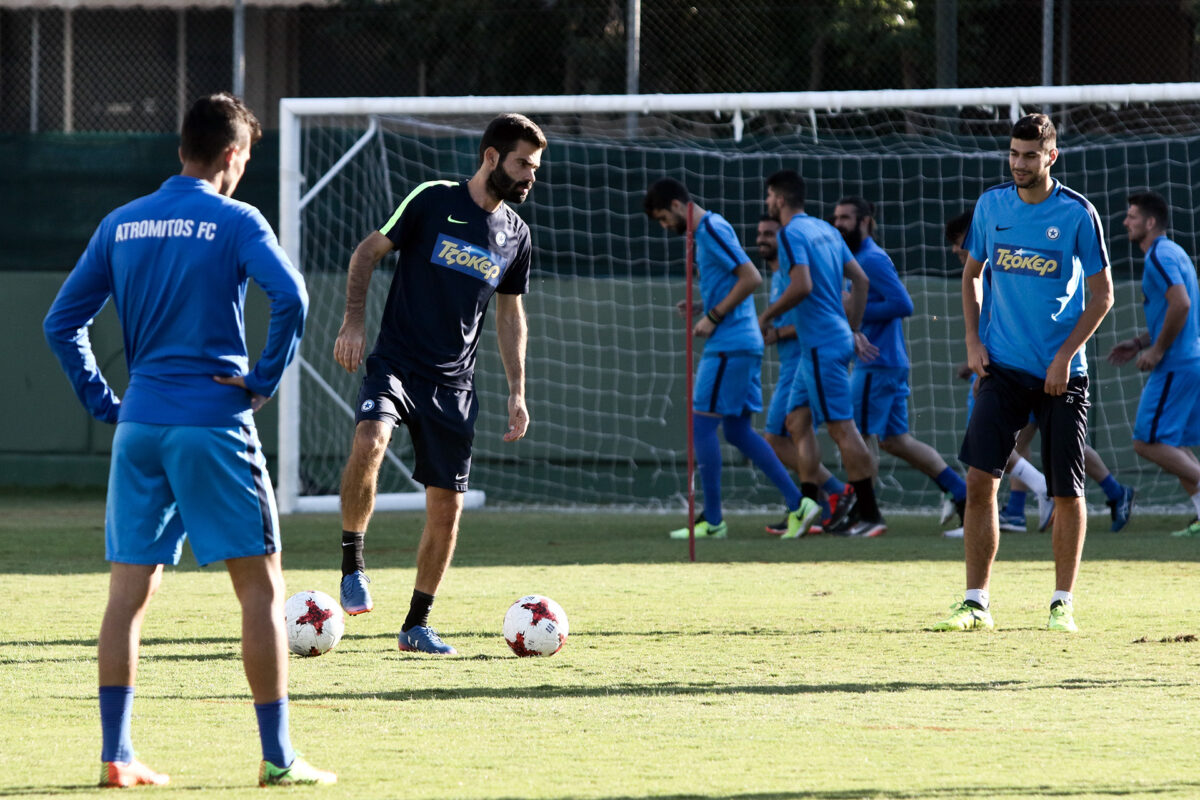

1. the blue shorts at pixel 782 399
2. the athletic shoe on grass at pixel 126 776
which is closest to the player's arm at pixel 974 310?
the athletic shoe on grass at pixel 126 776

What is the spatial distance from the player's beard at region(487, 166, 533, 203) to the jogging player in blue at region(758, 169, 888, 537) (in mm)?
4587

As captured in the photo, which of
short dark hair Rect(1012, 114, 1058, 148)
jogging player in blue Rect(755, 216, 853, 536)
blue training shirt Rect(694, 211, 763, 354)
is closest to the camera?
short dark hair Rect(1012, 114, 1058, 148)

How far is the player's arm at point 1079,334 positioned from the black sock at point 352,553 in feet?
9.33

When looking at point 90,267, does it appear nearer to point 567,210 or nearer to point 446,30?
point 567,210

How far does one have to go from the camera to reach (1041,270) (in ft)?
22.3

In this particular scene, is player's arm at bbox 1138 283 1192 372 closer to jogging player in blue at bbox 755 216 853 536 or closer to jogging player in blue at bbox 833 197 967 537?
jogging player in blue at bbox 833 197 967 537

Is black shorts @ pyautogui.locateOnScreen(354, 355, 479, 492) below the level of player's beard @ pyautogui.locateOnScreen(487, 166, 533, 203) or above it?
below

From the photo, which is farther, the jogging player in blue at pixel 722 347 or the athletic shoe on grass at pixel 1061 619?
the jogging player in blue at pixel 722 347

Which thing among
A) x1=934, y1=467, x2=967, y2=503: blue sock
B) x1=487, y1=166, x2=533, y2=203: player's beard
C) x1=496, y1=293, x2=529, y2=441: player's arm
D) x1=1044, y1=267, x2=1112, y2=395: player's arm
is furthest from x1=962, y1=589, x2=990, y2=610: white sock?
x1=934, y1=467, x2=967, y2=503: blue sock

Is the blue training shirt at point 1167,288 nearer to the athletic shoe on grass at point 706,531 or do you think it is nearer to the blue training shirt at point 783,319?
the blue training shirt at point 783,319

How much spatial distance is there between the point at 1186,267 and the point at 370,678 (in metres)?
7.14

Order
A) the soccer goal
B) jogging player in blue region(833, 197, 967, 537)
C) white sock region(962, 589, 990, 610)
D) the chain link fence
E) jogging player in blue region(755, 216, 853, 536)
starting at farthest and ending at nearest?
the chain link fence → the soccer goal → jogging player in blue region(755, 216, 853, 536) → jogging player in blue region(833, 197, 967, 537) → white sock region(962, 589, 990, 610)

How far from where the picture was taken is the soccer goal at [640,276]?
14.1m

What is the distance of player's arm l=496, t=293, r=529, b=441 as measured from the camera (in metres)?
6.65
